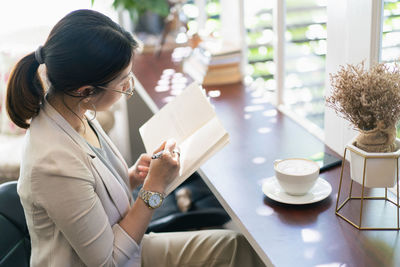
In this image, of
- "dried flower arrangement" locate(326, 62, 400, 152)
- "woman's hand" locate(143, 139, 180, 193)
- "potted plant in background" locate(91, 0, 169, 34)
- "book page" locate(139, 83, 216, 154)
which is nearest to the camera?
"dried flower arrangement" locate(326, 62, 400, 152)

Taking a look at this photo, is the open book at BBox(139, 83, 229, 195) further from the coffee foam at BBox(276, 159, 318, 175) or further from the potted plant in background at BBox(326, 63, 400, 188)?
the potted plant in background at BBox(326, 63, 400, 188)

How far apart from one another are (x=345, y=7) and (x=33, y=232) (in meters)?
0.99

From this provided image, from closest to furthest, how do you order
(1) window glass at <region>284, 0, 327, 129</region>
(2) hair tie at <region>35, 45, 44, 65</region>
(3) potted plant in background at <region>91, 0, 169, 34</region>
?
(2) hair tie at <region>35, 45, 44, 65</region> < (1) window glass at <region>284, 0, 327, 129</region> < (3) potted plant in background at <region>91, 0, 169, 34</region>

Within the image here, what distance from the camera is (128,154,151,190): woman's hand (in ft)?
4.60

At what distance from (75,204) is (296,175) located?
1.65ft

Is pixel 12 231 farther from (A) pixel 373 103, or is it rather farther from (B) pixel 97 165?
(A) pixel 373 103

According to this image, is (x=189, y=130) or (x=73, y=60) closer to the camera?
(x=73, y=60)

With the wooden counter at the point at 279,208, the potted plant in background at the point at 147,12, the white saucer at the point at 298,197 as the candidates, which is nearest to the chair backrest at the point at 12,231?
the wooden counter at the point at 279,208

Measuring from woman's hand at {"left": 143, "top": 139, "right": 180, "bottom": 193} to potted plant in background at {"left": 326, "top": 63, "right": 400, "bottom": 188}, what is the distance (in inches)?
17.1

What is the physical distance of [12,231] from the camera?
117 cm

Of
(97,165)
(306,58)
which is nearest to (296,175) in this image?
(97,165)

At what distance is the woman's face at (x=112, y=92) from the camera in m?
1.12

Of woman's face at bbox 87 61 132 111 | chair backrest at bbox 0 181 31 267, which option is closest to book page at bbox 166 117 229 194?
woman's face at bbox 87 61 132 111

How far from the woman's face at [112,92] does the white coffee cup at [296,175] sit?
0.42 metres
